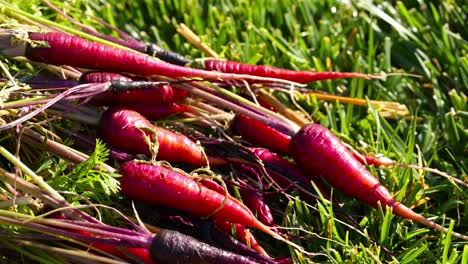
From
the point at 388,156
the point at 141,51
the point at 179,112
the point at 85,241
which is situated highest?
the point at 141,51

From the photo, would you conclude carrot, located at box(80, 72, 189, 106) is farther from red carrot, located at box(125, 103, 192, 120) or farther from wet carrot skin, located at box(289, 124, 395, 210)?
wet carrot skin, located at box(289, 124, 395, 210)

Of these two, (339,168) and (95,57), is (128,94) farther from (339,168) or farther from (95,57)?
(339,168)

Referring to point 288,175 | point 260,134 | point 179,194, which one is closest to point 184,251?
point 179,194

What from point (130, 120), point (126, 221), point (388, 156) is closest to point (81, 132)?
point (130, 120)

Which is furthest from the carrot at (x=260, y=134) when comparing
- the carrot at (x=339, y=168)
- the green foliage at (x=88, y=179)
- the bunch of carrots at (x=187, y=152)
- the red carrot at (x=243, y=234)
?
the green foliage at (x=88, y=179)

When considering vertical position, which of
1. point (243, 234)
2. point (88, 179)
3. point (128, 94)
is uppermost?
point (128, 94)

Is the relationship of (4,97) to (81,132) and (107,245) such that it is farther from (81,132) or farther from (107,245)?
(107,245)

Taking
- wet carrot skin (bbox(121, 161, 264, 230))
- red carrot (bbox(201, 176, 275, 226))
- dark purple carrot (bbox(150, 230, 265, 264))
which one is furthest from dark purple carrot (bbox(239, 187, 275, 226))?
dark purple carrot (bbox(150, 230, 265, 264))

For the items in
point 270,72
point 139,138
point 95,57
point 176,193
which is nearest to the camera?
point 176,193

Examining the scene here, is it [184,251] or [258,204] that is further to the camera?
[258,204]
